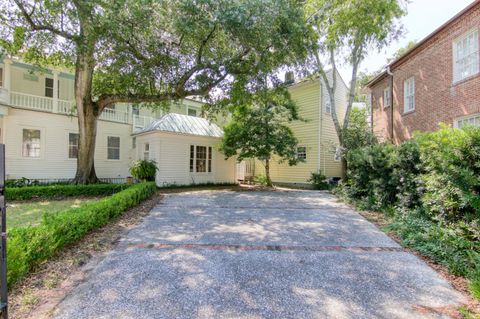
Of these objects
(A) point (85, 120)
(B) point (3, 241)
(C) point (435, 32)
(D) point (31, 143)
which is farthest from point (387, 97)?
(D) point (31, 143)

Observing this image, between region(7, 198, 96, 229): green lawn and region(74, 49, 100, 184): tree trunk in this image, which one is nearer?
region(7, 198, 96, 229): green lawn

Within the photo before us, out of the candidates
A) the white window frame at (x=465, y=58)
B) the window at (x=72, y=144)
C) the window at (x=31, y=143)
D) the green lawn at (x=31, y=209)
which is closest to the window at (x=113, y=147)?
the window at (x=72, y=144)

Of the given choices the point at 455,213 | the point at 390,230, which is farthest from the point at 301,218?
the point at 455,213

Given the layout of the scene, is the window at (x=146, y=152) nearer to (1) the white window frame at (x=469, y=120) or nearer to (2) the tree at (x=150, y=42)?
(2) the tree at (x=150, y=42)

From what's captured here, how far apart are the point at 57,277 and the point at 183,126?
12.4 m

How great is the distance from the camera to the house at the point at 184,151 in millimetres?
14109

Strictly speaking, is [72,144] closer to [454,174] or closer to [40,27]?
[40,27]

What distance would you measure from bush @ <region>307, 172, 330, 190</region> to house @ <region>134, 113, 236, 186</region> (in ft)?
17.6

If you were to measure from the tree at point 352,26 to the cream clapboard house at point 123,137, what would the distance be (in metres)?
3.22

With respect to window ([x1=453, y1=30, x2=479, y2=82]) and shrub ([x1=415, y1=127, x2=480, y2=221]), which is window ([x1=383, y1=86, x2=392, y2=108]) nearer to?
window ([x1=453, y1=30, x2=479, y2=82])

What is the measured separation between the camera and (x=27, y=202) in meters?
9.27

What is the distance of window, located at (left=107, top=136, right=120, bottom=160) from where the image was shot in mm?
15648

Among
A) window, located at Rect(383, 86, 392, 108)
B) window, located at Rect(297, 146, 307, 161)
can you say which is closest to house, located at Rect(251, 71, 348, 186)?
window, located at Rect(297, 146, 307, 161)

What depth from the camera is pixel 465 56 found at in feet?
28.9
